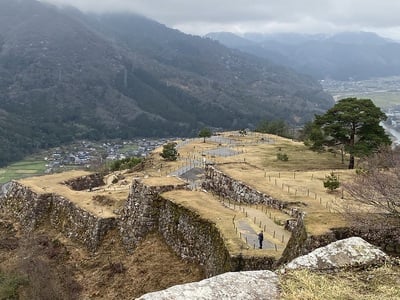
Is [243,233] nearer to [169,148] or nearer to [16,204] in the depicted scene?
[16,204]

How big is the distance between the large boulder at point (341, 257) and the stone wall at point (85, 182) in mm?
26076

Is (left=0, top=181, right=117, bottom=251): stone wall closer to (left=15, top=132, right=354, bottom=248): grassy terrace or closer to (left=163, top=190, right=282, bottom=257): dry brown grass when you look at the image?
(left=15, top=132, right=354, bottom=248): grassy terrace

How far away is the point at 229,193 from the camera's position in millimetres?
28719

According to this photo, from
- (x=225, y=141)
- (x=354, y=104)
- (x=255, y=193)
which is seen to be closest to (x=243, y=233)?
(x=255, y=193)

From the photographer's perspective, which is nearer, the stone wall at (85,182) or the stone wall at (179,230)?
the stone wall at (179,230)

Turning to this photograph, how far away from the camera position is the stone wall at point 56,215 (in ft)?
79.5

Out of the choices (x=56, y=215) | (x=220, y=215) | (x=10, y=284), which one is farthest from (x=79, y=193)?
(x=220, y=215)

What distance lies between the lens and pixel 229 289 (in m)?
7.75

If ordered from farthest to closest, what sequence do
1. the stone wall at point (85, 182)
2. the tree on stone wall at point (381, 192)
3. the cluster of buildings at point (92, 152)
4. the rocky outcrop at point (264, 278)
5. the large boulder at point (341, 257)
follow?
the cluster of buildings at point (92, 152) < the stone wall at point (85, 182) < the tree on stone wall at point (381, 192) < the large boulder at point (341, 257) < the rocky outcrop at point (264, 278)

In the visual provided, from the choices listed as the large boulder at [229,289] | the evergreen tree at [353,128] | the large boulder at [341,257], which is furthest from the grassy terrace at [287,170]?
the large boulder at [229,289]

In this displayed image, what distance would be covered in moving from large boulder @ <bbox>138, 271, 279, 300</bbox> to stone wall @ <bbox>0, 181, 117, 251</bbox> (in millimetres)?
16959

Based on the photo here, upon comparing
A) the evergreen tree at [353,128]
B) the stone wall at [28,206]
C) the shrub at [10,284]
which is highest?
the evergreen tree at [353,128]

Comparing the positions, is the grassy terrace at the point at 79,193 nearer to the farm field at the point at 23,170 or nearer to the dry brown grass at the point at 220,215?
the dry brown grass at the point at 220,215

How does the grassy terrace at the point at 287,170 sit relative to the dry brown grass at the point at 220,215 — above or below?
below
